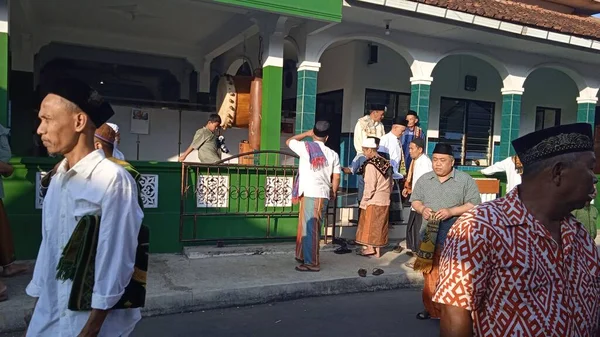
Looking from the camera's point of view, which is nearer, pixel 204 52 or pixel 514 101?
pixel 514 101

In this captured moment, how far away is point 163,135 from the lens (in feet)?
35.7

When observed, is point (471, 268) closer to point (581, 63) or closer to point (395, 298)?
point (395, 298)

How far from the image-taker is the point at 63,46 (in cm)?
984

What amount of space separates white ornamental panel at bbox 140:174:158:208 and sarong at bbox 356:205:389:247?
2.82 m

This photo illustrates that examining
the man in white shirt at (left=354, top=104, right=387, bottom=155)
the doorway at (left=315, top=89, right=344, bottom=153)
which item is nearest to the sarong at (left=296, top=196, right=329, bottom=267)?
the man in white shirt at (left=354, top=104, right=387, bottom=155)

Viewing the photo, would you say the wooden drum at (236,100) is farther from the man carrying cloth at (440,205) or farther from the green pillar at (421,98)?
the man carrying cloth at (440,205)

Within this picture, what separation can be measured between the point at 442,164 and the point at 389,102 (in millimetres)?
6869

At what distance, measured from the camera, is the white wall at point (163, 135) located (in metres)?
10.4

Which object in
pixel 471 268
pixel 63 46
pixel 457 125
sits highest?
pixel 63 46

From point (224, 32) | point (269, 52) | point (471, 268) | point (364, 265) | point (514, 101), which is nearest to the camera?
point (471, 268)

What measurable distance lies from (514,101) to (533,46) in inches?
43.3

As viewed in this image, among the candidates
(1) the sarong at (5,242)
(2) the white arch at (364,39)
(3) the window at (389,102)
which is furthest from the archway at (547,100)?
(1) the sarong at (5,242)

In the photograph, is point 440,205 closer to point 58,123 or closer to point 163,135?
point 58,123

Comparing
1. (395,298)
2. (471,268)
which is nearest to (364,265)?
(395,298)
